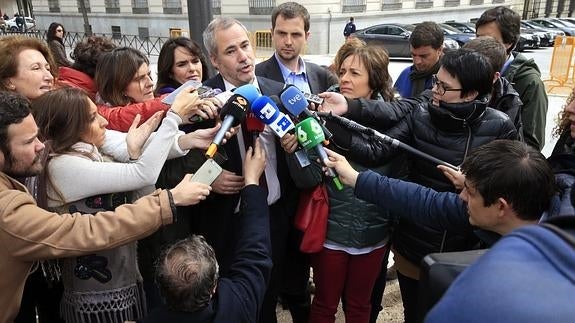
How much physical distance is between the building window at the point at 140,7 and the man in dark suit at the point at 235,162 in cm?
2403

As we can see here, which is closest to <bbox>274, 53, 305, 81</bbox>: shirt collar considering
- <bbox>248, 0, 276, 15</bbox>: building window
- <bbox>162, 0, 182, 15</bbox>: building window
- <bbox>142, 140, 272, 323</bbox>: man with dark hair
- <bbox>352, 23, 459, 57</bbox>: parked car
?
<bbox>142, 140, 272, 323</bbox>: man with dark hair

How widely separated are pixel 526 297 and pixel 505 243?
3.2 inches

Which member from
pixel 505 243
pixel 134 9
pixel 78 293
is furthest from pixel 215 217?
pixel 134 9

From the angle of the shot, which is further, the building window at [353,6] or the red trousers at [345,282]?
the building window at [353,6]

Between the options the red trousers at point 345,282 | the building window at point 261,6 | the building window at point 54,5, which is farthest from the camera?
the building window at point 54,5

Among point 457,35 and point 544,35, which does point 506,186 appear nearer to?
point 457,35

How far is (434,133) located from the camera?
2.01 metres

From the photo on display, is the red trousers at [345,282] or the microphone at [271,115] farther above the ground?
the microphone at [271,115]

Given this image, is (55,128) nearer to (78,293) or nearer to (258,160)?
(78,293)

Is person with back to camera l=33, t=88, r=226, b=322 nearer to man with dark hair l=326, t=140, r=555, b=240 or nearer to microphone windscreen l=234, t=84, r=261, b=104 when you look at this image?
microphone windscreen l=234, t=84, r=261, b=104

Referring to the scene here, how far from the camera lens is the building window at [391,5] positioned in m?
22.2

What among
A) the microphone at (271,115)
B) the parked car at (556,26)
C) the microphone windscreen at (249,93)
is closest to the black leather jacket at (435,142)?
the microphone at (271,115)

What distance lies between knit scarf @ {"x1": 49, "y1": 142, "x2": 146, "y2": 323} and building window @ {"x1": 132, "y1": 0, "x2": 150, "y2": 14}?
24569 mm

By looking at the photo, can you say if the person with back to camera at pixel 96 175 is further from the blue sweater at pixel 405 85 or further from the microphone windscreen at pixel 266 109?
the blue sweater at pixel 405 85
